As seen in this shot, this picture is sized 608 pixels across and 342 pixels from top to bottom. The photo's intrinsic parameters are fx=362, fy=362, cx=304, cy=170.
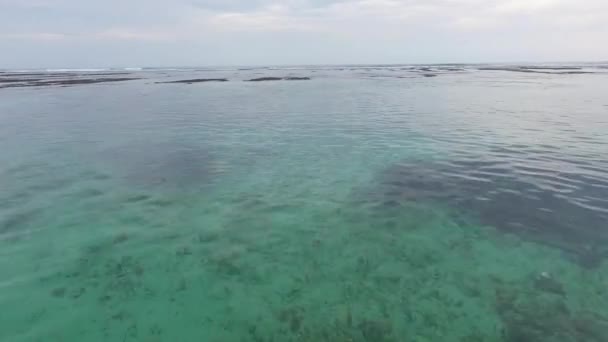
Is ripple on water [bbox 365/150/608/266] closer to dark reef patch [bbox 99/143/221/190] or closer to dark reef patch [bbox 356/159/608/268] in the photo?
dark reef patch [bbox 356/159/608/268]

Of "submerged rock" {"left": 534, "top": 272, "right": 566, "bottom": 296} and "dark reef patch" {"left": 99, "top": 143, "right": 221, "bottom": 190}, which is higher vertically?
"dark reef patch" {"left": 99, "top": 143, "right": 221, "bottom": 190}

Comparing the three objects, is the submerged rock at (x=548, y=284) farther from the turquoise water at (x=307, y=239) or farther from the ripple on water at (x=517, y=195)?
the ripple on water at (x=517, y=195)

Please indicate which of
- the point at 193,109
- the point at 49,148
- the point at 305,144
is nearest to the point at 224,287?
the point at 305,144

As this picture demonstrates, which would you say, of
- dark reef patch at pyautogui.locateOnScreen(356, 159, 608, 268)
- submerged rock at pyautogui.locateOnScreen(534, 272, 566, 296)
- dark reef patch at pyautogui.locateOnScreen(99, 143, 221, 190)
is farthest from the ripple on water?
dark reef patch at pyautogui.locateOnScreen(99, 143, 221, 190)

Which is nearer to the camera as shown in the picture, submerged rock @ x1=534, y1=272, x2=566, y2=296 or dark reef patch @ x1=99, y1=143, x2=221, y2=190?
submerged rock @ x1=534, y1=272, x2=566, y2=296

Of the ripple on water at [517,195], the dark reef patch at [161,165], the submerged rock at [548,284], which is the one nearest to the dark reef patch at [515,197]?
the ripple on water at [517,195]

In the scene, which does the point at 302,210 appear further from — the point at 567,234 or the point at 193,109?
the point at 193,109

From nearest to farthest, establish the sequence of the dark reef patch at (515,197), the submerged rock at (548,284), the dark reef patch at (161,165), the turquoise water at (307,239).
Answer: the turquoise water at (307,239) < the submerged rock at (548,284) < the dark reef patch at (515,197) < the dark reef patch at (161,165)

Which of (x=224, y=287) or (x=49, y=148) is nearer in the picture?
(x=224, y=287)

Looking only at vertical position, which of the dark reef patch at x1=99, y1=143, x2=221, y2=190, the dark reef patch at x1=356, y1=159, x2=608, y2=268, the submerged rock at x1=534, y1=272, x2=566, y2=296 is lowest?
the submerged rock at x1=534, y1=272, x2=566, y2=296
